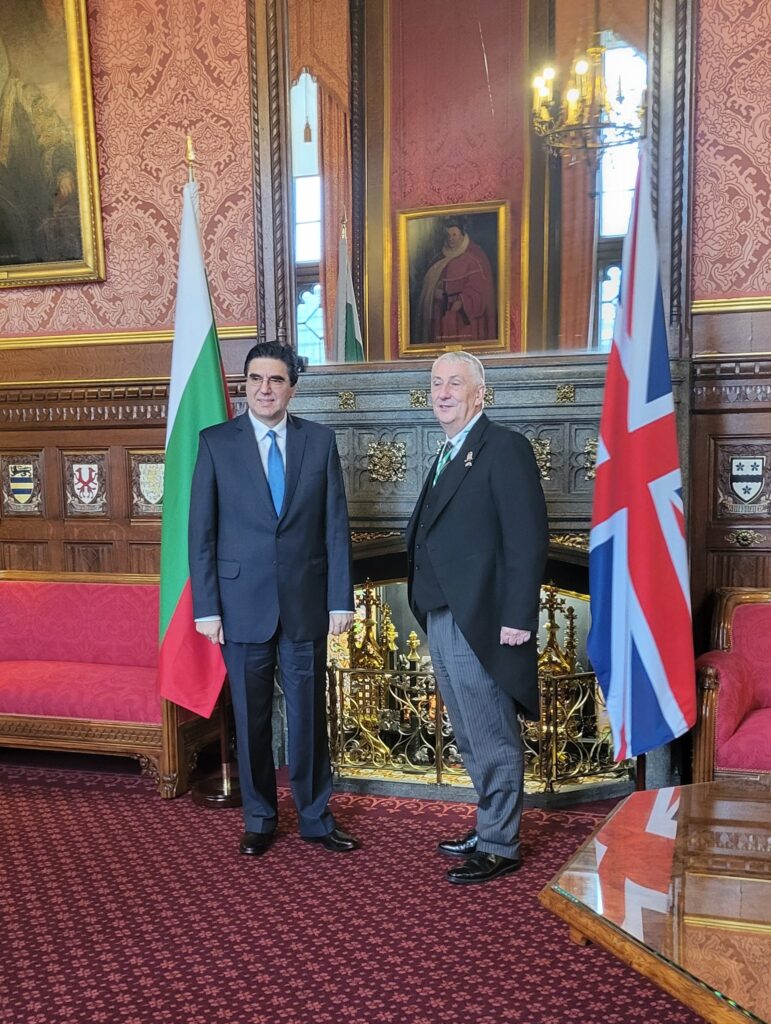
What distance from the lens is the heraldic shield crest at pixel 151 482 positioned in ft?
16.4

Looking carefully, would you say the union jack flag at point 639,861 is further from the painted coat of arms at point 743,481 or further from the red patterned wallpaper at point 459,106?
the red patterned wallpaper at point 459,106

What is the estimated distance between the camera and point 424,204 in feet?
14.5

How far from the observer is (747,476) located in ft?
13.6

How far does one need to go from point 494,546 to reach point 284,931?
1279 mm

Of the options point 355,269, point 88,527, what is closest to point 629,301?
point 355,269

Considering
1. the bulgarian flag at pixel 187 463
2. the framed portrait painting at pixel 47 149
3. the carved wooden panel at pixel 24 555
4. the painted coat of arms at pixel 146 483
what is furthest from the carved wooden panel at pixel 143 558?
the framed portrait painting at pixel 47 149

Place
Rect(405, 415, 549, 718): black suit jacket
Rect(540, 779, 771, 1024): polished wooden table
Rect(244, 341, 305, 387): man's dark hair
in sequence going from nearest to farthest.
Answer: Rect(540, 779, 771, 1024): polished wooden table < Rect(405, 415, 549, 718): black suit jacket < Rect(244, 341, 305, 387): man's dark hair

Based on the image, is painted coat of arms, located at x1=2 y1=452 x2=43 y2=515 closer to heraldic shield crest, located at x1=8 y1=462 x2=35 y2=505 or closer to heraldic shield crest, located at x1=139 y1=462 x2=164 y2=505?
heraldic shield crest, located at x1=8 y1=462 x2=35 y2=505

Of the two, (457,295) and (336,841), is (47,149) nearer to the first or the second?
(457,295)

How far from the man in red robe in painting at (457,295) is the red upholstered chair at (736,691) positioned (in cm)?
157

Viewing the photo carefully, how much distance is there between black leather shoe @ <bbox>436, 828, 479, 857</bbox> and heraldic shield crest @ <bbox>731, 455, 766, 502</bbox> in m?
1.86

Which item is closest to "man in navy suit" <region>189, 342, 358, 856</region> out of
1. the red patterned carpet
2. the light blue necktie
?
Result: the light blue necktie

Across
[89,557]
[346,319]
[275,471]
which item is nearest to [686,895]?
[275,471]

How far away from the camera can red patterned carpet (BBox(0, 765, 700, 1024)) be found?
94.3 inches
